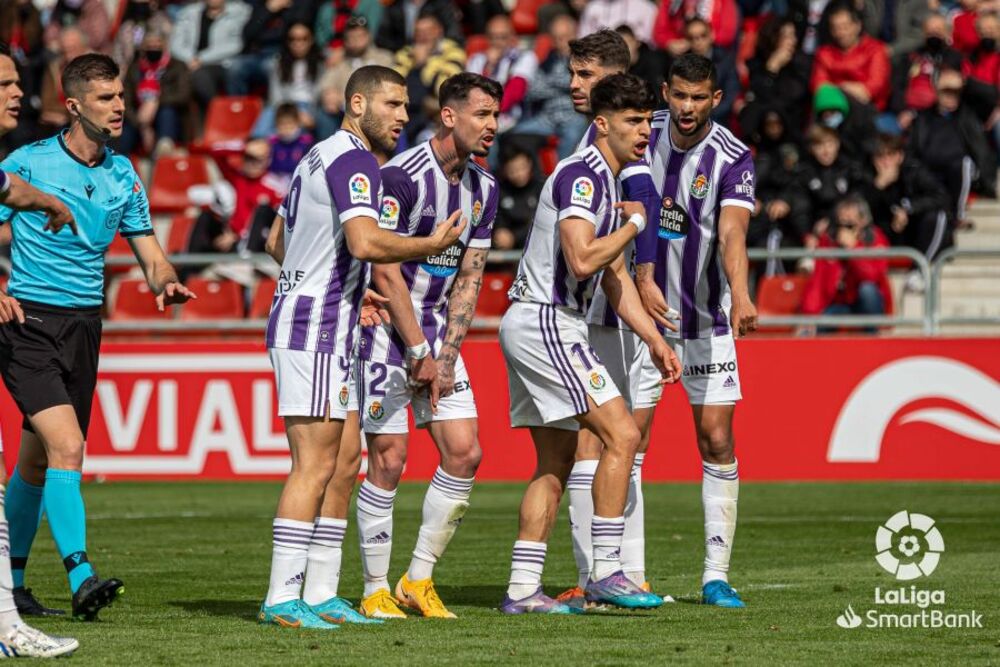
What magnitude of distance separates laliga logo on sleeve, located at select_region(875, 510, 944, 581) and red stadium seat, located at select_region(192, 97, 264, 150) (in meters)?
12.1

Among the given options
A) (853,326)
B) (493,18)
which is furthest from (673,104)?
(493,18)

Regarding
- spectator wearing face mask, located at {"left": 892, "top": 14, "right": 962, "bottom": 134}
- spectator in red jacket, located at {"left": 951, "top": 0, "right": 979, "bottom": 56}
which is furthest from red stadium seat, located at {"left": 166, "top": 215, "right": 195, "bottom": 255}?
spectator in red jacket, located at {"left": 951, "top": 0, "right": 979, "bottom": 56}

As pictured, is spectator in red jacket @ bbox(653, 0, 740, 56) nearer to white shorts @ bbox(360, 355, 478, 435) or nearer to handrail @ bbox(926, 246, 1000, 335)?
handrail @ bbox(926, 246, 1000, 335)

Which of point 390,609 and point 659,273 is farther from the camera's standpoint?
point 659,273

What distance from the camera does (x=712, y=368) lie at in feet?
29.9

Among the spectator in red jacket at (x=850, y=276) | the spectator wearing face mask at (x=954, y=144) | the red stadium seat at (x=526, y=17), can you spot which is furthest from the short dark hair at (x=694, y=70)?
the red stadium seat at (x=526, y=17)

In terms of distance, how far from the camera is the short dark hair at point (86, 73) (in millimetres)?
8406

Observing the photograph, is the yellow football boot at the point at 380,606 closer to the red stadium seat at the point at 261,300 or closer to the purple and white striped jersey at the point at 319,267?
the purple and white striped jersey at the point at 319,267

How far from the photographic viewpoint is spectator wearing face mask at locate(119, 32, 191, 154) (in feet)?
75.3

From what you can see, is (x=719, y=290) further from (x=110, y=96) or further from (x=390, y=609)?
(x=110, y=96)

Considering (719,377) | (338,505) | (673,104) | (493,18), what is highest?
(493,18)

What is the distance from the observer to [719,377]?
910 cm

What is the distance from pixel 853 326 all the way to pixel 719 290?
24.4 ft

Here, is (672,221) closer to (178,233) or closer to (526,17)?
(178,233)
